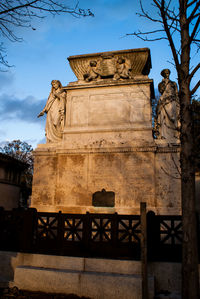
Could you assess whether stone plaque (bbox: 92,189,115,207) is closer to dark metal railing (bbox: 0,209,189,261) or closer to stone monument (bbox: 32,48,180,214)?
stone monument (bbox: 32,48,180,214)

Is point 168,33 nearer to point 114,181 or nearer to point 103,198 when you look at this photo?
point 114,181

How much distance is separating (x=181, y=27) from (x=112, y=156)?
6077 millimetres

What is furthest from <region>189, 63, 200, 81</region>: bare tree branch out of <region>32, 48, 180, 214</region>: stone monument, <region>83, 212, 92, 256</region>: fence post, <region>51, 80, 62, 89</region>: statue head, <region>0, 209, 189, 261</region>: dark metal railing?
<region>51, 80, 62, 89</region>: statue head

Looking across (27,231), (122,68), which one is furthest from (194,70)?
(122,68)

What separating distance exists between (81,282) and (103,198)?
482 cm

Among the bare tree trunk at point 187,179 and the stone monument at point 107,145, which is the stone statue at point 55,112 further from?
the bare tree trunk at point 187,179

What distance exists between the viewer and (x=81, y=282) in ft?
20.0

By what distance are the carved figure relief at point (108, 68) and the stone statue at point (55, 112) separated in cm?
145

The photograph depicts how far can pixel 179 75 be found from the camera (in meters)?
5.77

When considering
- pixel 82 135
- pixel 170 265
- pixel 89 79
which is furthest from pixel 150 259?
pixel 89 79

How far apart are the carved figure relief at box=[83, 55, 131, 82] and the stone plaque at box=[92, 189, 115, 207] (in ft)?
16.9

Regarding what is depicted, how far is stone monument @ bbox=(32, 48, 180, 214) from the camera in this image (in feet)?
34.9

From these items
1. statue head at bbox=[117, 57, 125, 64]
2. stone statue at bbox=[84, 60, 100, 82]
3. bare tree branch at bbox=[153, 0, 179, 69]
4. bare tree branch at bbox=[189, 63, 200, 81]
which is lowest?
bare tree branch at bbox=[189, 63, 200, 81]

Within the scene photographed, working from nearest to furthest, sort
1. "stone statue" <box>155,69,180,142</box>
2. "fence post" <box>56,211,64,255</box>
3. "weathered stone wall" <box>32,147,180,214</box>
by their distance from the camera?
1. "fence post" <box>56,211,64,255</box>
2. "weathered stone wall" <box>32,147,180,214</box>
3. "stone statue" <box>155,69,180,142</box>
